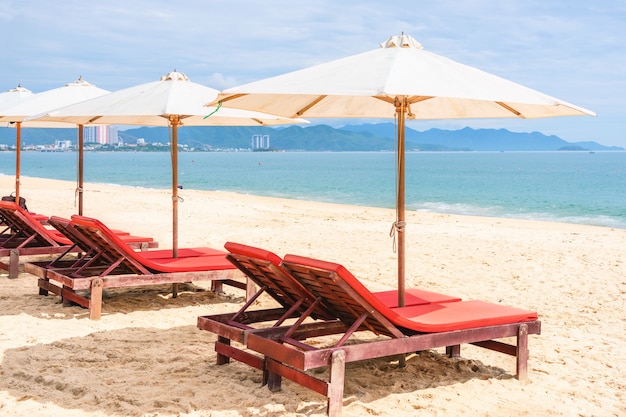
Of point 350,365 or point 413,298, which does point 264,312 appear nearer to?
point 350,365

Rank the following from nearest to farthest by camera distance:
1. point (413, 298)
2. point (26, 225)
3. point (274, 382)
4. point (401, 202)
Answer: point (274, 382), point (401, 202), point (413, 298), point (26, 225)

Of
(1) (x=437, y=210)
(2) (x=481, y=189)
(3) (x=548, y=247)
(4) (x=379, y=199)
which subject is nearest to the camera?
(3) (x=548, y=247)

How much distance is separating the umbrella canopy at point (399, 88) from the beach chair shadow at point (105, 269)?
5.82ft

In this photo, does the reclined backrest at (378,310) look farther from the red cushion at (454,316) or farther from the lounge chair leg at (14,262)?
the lounge chair leg at (14,262)

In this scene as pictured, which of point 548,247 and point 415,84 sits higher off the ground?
point 415,84

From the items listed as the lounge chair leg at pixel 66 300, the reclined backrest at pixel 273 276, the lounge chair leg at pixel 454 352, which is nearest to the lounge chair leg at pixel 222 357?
the reclined backrest at pixel 273 276

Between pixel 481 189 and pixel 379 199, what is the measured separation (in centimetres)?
1479

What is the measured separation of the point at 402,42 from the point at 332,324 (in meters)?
1.92

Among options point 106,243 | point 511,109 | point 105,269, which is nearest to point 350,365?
point 511,109

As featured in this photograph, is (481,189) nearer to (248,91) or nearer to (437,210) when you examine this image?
(437,210)

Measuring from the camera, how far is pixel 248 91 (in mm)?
4727

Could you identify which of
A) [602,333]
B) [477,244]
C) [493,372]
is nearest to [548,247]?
[477,244]

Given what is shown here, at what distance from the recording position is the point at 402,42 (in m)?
5.16

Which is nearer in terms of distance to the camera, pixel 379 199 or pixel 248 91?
pixel 248 91
